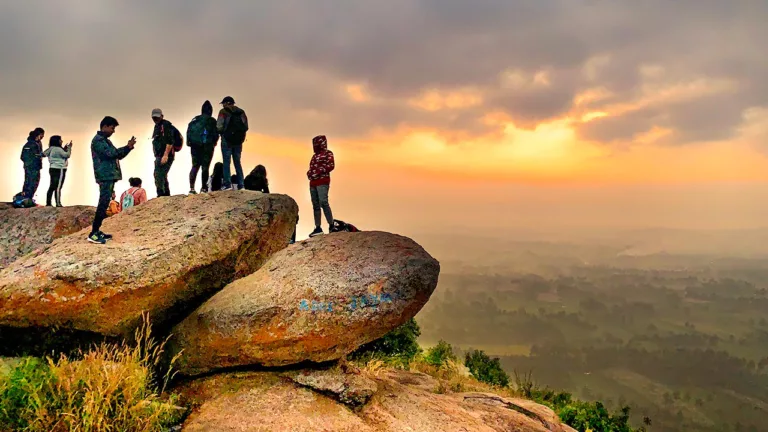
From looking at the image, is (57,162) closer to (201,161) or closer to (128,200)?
(128,200)

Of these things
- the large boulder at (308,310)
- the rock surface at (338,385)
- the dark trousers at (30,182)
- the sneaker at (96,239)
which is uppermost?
the dark trousers at (30,182)

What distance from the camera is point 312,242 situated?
36.8ft

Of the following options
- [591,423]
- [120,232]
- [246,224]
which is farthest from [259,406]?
[591,423]

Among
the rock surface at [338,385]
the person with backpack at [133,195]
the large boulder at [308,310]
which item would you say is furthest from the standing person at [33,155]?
the rock surface at [338,385]

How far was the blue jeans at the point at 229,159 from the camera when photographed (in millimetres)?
14008

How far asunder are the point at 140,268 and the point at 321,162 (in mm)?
4876

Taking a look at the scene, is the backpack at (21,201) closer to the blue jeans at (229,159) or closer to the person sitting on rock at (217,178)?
the person sitting on rock at (217,178)

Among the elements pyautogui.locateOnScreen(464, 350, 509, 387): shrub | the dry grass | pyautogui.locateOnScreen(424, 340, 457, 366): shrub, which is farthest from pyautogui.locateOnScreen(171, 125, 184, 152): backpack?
pyautogui.locateOnScreen(464, 350, 509, 387): shrub

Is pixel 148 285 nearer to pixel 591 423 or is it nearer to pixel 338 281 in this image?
pixel 338 281

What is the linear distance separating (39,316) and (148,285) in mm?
2003

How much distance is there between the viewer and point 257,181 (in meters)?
14.6

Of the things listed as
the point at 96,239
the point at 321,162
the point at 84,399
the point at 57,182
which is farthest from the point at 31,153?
the point at 84,399

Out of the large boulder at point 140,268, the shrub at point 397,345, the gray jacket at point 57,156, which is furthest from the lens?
the shrub at point 397,345

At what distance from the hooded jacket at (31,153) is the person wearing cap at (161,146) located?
20.7 feet
